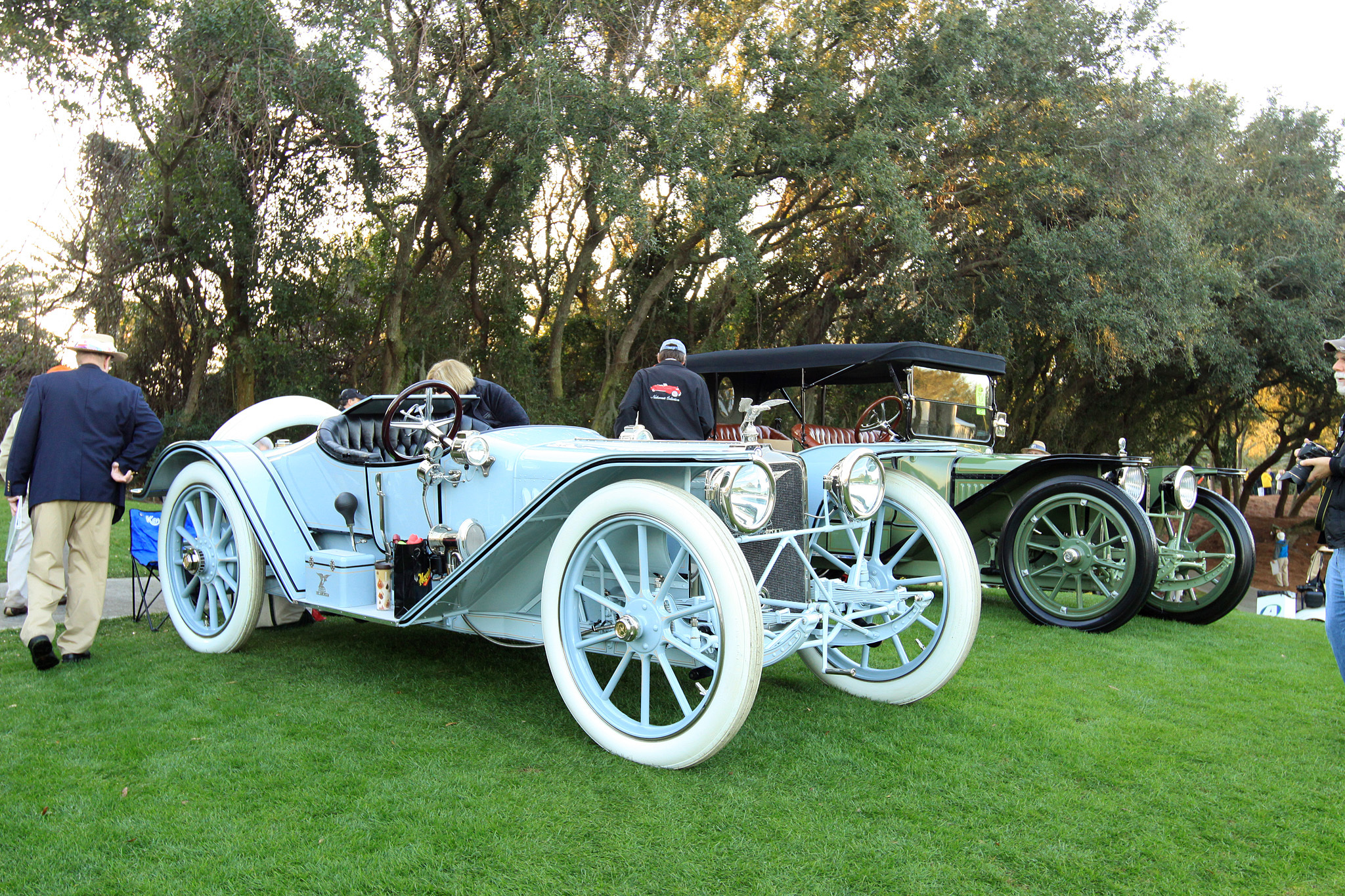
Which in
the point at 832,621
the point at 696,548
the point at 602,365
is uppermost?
the point at 602,365

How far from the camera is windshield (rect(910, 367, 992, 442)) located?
7.50 meters

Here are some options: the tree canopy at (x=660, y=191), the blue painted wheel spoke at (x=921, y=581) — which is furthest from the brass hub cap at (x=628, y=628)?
the tree canopy at (x=660, y=191)

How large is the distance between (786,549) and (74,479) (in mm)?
3352

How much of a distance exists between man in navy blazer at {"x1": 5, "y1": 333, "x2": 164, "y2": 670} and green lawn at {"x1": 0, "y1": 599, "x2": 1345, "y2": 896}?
0.81 ft

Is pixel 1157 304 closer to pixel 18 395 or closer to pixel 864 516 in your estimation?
pixel 864 516

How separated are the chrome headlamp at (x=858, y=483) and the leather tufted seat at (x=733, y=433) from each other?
12.2 feet

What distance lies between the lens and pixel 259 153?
37.0ft

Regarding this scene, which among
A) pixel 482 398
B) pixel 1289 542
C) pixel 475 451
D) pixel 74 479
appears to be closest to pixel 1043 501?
pixel 482 398

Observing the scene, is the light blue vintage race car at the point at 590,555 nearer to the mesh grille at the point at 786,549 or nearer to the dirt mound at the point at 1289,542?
the mesh grille at the point at 786,549

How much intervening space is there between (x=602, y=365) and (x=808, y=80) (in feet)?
26.5

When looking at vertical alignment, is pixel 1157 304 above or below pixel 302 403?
above

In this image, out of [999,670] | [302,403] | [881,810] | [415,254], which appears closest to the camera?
[881,810]

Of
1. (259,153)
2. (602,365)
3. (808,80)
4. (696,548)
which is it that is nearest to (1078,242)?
(808,80)

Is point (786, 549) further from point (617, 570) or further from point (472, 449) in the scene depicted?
point (472, 449)
